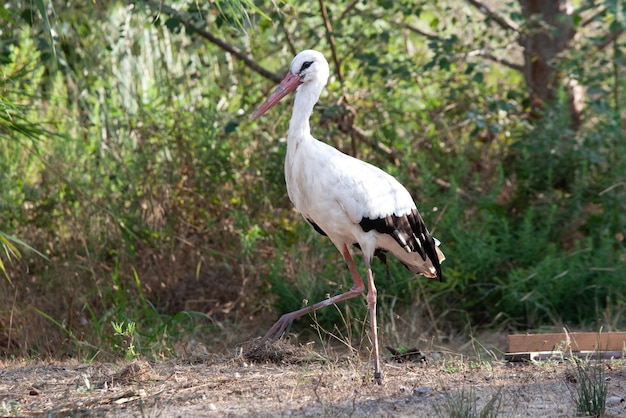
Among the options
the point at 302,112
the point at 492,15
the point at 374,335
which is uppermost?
the point at 492,15

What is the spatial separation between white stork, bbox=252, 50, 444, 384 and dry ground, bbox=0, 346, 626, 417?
37 centimetres

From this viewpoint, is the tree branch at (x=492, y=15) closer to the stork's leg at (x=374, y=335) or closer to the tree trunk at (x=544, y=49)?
the tree trunk at (x=544, y=49)

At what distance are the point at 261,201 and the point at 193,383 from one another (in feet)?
11.6

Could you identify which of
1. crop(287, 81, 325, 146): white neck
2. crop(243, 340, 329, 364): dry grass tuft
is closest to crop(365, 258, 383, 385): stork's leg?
crop(243, 340, 329, 364): dry grass tuft

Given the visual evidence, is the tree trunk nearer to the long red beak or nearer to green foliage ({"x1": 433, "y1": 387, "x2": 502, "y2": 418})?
the long red beak

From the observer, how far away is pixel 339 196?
5273 mm

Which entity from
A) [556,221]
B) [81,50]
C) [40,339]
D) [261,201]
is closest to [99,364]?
[40,339]

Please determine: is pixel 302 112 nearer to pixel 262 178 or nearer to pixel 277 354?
pixel 277 354

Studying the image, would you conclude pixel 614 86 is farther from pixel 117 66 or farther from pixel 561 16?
pixel 117 66

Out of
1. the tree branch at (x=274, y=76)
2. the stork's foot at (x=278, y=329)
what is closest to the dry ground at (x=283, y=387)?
the stork's foot at (x=278, y=329)

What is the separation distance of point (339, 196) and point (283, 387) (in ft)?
4.12

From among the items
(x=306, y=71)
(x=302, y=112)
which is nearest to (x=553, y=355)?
(x=302, y=112)

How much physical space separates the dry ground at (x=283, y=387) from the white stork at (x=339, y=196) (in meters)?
0.37

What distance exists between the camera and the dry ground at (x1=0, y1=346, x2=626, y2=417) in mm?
4219
